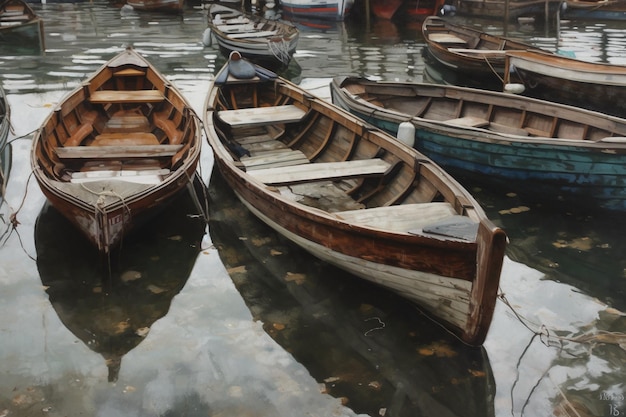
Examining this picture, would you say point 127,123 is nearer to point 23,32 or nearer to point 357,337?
point 357,337

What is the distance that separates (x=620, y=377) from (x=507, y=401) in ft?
3.36

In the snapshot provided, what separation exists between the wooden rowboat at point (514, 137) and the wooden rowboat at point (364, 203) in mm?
1167

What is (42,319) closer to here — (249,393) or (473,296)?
(249,393)

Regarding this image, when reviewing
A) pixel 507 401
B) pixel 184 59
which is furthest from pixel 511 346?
pixel 184 59

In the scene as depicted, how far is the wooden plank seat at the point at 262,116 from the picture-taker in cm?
874

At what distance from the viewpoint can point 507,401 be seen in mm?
4727

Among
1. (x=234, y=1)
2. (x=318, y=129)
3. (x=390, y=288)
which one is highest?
(x=234, y=1)

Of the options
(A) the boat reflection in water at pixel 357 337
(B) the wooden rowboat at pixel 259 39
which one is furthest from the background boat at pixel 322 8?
(A) the boat reflection in water at pixel 357 337

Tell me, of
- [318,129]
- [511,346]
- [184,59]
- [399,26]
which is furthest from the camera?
[399,26]

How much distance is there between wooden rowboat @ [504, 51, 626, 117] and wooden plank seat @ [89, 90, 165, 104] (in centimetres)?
674

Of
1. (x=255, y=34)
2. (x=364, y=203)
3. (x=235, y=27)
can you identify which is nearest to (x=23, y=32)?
(x=235, y=27)

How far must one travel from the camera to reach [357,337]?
5430 millimetres

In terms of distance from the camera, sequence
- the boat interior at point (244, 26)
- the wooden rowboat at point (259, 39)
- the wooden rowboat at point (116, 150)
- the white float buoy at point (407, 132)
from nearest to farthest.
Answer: the wooden rowboat at point (116, 150), the white float buoy at point (407, 132), the wooden rowboat at point (259, 39), the boat interior at point (244, 26)

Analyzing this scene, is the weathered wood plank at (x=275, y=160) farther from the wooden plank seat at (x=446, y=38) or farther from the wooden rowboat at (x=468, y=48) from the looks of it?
the wooden plank seat at (x=446, y=38)
